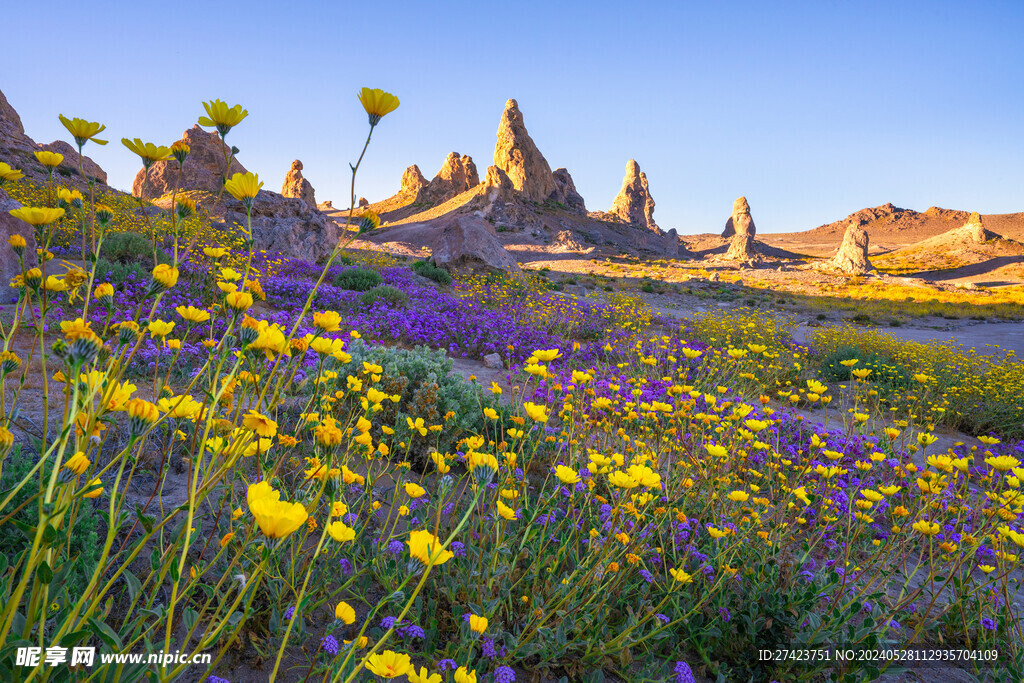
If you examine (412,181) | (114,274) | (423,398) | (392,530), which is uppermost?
(412,181)

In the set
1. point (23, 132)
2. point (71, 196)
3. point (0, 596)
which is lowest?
point (0, 596)

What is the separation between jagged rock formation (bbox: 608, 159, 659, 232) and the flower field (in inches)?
3335

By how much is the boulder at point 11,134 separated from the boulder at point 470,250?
1355cm

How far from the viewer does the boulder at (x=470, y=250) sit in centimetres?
1427

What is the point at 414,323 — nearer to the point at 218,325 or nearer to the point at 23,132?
the point at 218,325

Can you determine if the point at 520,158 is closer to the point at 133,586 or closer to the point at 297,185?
the point at 297,185

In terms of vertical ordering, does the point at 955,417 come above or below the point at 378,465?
below

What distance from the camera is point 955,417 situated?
5535 mm

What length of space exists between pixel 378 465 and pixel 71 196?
2.07m

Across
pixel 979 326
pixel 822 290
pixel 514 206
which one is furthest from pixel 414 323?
pixel 514 206

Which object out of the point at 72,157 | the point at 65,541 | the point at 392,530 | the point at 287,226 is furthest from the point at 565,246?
the point at 65,541

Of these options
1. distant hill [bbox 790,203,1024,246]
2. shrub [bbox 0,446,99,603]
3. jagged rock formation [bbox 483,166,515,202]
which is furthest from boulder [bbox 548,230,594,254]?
distant hill [bbox 790,203,1024,246]

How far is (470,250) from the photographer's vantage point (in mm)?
14383

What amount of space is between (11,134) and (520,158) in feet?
200
